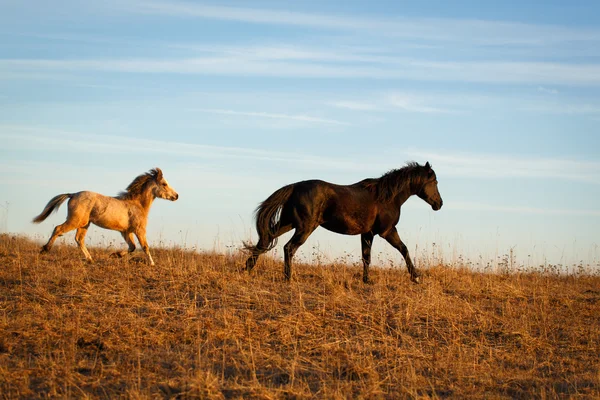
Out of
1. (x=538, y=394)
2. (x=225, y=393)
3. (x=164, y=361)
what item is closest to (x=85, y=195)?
(x=164, y=361)

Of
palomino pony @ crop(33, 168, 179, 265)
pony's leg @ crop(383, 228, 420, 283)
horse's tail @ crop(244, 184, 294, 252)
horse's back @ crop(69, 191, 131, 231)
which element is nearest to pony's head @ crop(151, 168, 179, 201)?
palomino pony @ crop(33, 168, 179, 265)

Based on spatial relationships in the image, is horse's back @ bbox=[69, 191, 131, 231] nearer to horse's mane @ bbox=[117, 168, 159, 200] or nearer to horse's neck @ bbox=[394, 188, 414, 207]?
horse's mane @ bbox=[117, 168, 159, 200]

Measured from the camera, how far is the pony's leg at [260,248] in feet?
38.2

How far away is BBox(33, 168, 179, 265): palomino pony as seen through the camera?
1273 cm

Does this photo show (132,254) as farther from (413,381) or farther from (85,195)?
(413,381)

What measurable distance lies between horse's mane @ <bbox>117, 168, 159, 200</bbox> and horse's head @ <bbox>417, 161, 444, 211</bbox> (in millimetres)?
5671

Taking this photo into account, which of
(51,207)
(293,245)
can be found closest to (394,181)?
(293,245)

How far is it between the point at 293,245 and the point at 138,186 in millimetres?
4367

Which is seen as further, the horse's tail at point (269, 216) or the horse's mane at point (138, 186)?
the horse's mane at point (138, 186)

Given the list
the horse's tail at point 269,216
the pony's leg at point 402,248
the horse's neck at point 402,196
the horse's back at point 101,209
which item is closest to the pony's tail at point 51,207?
the horse's back at point 101,209

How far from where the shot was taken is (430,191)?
13586mm

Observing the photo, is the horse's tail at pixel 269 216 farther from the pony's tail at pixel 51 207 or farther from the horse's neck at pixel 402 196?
the pony's tail at pixel 51 207

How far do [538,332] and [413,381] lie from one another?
3.31 m

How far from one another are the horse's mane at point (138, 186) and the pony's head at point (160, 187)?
3 centimetres
